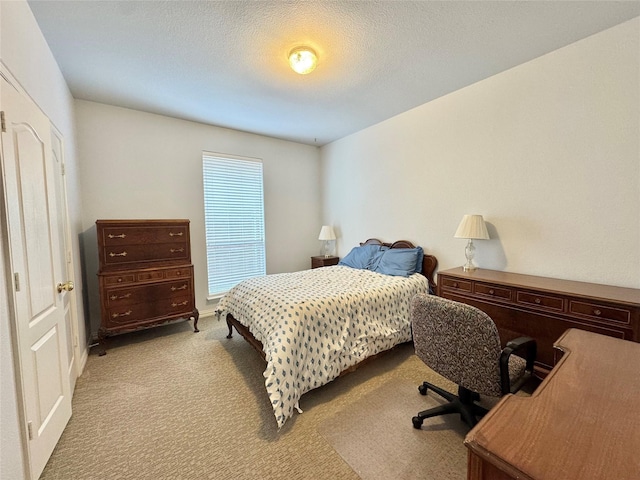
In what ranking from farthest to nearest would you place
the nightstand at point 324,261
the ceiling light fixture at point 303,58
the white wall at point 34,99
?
the nightstand at point 324,261, the ceiling light fixture at point 303,58, the white wall at point 34,99

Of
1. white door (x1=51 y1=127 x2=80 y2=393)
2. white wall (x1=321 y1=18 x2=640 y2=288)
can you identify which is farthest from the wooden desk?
white door (x1=51 y1=127 x2=80 y2=393)

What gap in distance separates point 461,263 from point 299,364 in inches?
90.0

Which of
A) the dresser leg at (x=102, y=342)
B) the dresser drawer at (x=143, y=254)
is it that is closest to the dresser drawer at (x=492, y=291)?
the dresser drawer at (x=143, y=254)

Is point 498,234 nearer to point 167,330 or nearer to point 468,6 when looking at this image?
point 468,6

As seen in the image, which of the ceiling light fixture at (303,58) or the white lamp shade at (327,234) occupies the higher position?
the ceiling light fixture at (303,58)

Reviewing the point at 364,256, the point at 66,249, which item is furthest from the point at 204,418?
the point at 364,256

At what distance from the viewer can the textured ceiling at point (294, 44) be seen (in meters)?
1.84

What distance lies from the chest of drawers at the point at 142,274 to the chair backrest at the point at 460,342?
285cm

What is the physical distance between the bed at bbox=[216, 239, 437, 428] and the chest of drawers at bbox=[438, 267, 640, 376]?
67cm

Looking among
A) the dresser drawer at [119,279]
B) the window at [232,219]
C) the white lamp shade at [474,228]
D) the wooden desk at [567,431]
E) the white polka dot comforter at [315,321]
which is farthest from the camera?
the window at [232,219]

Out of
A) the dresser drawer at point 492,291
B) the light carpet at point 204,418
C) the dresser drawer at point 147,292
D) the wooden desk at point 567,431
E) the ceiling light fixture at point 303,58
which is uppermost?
the ceiling light fixture at point 303,58

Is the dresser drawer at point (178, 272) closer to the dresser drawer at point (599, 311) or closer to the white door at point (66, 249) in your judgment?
the white door at point (66, 249)

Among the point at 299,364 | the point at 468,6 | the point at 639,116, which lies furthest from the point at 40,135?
the point at 639,116

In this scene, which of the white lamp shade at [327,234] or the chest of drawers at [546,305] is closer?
the chest of drawers at [546,305]
